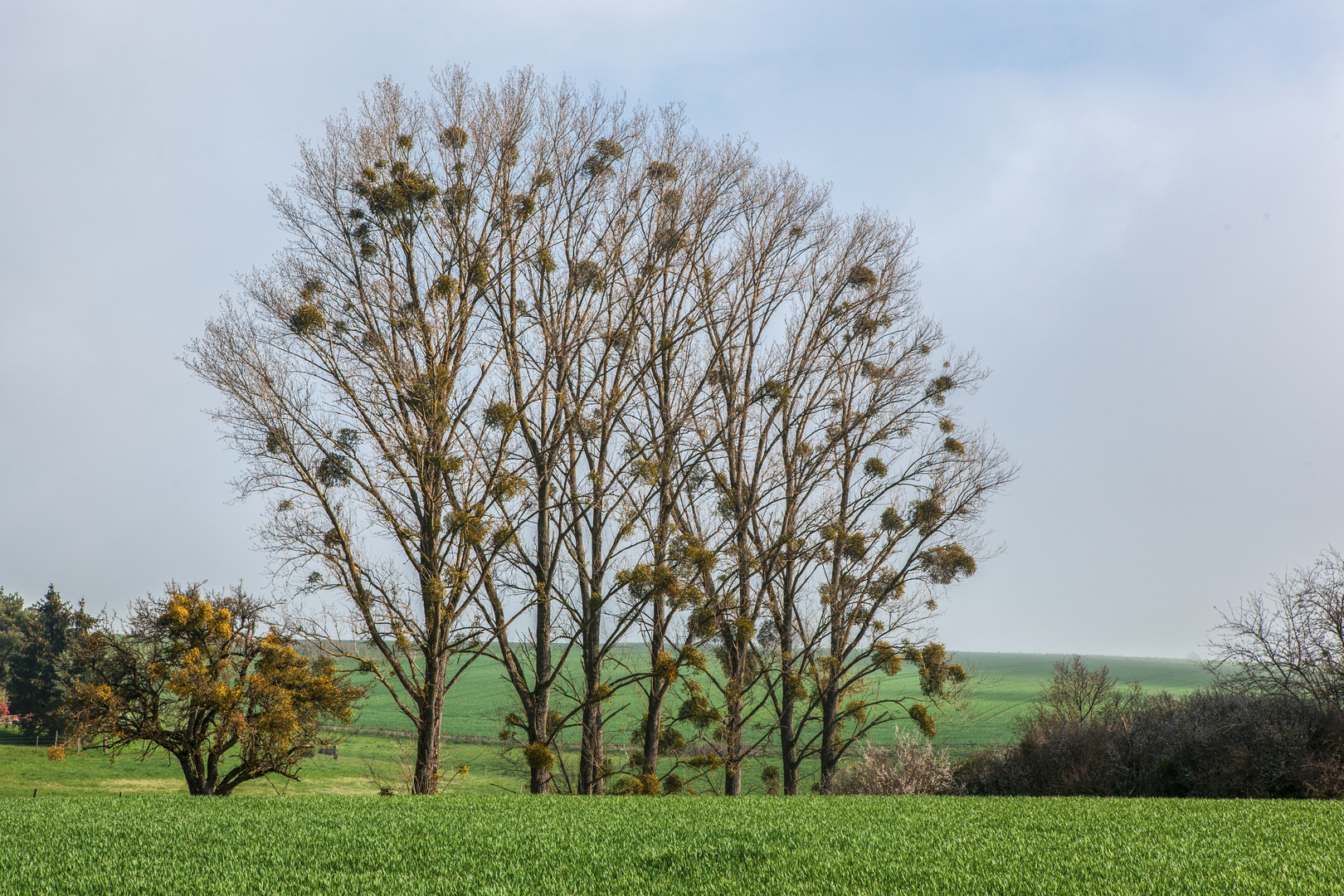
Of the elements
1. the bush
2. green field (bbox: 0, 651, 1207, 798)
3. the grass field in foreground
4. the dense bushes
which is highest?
the grass field in foreground

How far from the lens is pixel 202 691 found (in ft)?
63.0

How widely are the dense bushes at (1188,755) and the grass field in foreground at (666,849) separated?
8868mm

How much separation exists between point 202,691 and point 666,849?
52.6 feet

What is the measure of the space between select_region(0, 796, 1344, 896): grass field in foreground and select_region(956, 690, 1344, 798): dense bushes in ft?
29.1

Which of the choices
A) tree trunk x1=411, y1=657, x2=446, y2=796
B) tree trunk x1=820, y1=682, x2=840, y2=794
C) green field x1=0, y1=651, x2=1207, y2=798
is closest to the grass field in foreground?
tree trunk x1=411, y1=657, x2=446, y2=796

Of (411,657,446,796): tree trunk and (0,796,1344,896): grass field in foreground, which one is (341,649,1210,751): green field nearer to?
(411,657,446,796): tree trunk

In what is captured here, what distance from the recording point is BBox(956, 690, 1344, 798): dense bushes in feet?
60.2

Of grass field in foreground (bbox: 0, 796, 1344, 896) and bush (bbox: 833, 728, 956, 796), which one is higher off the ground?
grass field in foreground (bbox: 0, 796, 1344, 896)

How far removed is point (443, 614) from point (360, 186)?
1090 centimetres

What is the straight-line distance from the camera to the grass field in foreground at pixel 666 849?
6.75 m

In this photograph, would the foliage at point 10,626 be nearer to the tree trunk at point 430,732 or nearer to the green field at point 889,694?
the green field at point 889,694

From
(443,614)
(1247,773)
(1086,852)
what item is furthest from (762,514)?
(1086,852)

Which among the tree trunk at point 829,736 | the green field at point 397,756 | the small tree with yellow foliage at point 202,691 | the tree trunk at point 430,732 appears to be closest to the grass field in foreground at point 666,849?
the tree trunk at point 430,732

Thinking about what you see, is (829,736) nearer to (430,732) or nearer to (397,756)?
(430,732)
